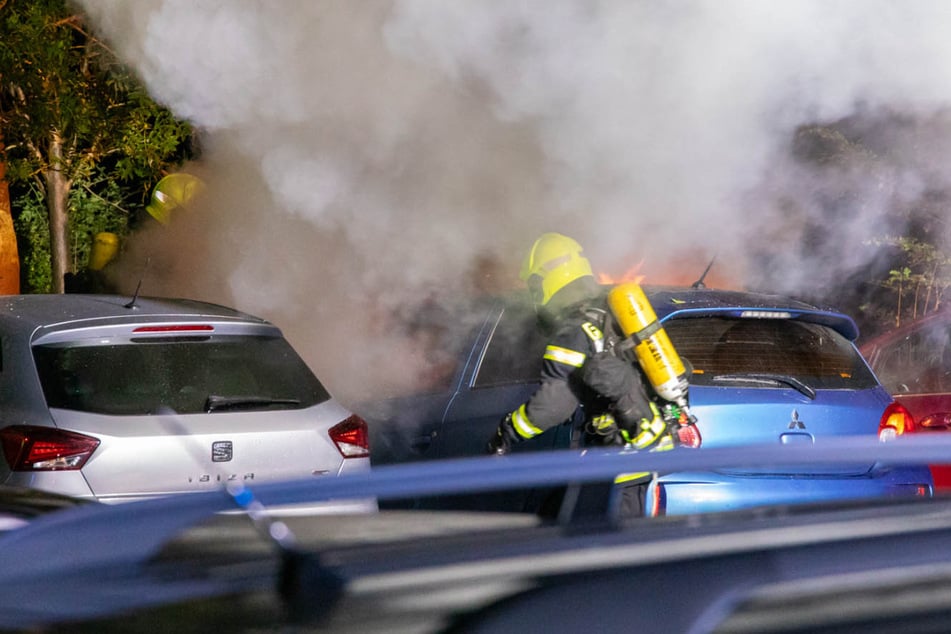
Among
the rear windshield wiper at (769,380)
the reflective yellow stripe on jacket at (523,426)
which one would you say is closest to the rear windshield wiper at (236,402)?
the reflective yellow stripe on jacket at (523,426)

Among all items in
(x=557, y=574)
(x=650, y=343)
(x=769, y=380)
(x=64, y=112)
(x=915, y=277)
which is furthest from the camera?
(x=64, y=112)

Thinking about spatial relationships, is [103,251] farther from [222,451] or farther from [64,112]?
[222,451]

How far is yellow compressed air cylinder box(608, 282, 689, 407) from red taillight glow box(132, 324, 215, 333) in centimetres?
174

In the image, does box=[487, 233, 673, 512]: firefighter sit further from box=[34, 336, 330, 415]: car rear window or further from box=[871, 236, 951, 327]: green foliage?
box=[871, 236, 951, 327]: green foliage

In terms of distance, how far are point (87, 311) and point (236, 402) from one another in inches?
31.6

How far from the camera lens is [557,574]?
142cm

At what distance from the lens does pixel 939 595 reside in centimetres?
143

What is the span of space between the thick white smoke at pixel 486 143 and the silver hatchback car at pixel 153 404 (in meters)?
1.42

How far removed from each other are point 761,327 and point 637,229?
8.43 feet

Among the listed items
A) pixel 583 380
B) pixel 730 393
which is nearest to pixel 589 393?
pixel 583 380

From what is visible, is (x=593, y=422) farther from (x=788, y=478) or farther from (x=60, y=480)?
(x=60, y=480)

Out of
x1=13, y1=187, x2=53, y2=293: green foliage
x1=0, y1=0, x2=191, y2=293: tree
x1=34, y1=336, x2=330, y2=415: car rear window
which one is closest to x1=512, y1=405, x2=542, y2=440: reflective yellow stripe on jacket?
x1=34, y1=336, x2=330, y2=415: car rear window

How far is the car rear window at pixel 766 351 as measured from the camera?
5.22 m

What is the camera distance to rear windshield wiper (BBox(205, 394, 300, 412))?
5.10m
